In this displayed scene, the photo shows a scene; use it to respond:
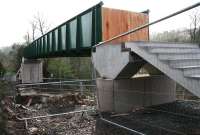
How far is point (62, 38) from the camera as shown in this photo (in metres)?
16.9

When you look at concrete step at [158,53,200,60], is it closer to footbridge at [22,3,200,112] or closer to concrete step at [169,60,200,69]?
footbridge at [22,3,200,112]

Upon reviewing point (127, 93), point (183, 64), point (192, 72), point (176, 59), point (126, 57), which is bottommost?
point (127, 93)

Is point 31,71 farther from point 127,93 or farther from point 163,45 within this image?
point 163,45

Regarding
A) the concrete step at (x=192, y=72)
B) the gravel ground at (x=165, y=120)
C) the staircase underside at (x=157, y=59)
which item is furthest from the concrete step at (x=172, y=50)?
the gravel ground at (x=165, y=120)

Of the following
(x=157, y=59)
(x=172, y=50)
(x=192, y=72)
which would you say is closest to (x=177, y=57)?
(x=157, y=59)

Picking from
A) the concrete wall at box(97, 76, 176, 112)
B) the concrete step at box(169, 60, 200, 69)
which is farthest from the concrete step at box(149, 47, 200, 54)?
the concrete wall at box(97, 76, 176, 112)

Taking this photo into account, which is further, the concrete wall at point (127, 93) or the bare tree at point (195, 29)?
the concrete wall at point (127, 93)

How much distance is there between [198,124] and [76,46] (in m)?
6.87

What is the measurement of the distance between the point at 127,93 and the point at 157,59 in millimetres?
3763

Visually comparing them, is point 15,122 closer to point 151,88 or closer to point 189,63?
point 151,88

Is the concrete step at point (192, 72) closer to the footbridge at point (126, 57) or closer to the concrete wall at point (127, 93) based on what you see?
the footbridge at point (126, 57)

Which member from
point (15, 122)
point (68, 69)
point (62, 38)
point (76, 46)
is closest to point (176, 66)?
point (15, 122)

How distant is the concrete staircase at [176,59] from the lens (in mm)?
6965

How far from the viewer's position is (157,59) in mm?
8094
